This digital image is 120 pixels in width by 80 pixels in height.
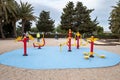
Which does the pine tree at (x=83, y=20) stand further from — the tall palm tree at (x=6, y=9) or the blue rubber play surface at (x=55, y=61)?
the blue rubber play surface at (x=55, y=61)

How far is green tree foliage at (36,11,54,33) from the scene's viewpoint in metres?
51.7

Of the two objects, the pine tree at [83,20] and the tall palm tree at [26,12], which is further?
the pine tree at [83,20]

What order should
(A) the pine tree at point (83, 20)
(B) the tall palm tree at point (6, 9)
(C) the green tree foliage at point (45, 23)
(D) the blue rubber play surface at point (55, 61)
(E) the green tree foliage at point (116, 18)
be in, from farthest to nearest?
(C) the green tree foliage at point (45, 23), (A) the pine tree at point (83, 20), (E) the green tree foliage at point (116, 18), (B) the tall palm tree at point (6, 9), (D) the blue rubber play surface at point (55, 61)

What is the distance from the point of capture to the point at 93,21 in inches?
1897

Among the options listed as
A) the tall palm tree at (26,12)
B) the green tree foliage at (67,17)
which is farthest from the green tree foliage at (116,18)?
the tall palm tree at (26,12)

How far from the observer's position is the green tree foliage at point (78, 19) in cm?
4665

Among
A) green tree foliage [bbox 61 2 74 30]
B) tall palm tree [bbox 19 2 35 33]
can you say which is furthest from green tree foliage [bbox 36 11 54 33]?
tall palm tree [bbox 19 2 35 33]

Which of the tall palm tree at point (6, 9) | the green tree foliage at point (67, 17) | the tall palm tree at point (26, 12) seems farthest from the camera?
the green tree foliage at point (67, 17)

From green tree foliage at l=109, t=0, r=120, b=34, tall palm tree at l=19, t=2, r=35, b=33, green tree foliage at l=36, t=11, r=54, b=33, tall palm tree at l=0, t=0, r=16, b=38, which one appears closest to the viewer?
tall palm tree at l=0, t=0, r=16, b=38

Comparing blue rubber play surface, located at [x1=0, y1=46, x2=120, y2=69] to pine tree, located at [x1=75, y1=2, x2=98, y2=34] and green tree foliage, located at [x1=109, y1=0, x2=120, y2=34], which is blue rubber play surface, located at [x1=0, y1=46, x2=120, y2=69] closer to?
green tree foliage, located at [x1=109, y1=0, x2=120, y2=34]

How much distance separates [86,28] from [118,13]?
38.3ft

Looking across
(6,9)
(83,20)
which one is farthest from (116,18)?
(6,9)

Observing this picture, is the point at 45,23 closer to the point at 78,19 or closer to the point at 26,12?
the point at 78,19

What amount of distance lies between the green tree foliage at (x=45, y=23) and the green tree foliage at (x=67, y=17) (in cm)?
575
